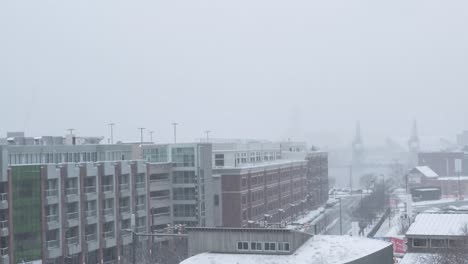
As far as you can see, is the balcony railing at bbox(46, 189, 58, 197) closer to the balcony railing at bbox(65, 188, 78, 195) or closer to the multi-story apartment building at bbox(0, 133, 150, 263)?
the multi-story apartment building at bbox(0, 133, 150, 263)

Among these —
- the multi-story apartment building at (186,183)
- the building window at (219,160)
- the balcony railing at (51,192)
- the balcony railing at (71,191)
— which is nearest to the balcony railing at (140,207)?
the multi-story apartment building at (186,183)

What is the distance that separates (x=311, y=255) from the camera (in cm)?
810

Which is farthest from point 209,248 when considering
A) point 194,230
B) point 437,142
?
point 437,142

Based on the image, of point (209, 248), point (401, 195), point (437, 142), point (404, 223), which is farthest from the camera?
point (437, 142)

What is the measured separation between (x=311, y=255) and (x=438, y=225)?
8.90ft

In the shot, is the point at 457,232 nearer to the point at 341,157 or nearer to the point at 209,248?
the point at 209,248

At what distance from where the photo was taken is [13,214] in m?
9.89

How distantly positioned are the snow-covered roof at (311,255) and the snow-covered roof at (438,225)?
4.63 feet

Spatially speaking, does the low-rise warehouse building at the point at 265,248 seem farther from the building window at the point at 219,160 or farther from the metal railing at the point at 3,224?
the building window at the point at 219,160

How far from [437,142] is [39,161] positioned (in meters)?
45.4

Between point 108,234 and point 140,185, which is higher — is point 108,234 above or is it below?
below

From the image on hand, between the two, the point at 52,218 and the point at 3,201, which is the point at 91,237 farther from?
the point at 3,201

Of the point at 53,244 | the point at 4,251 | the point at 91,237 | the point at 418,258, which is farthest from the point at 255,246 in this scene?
the point at 91,237

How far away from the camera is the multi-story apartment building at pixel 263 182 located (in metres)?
15.5
